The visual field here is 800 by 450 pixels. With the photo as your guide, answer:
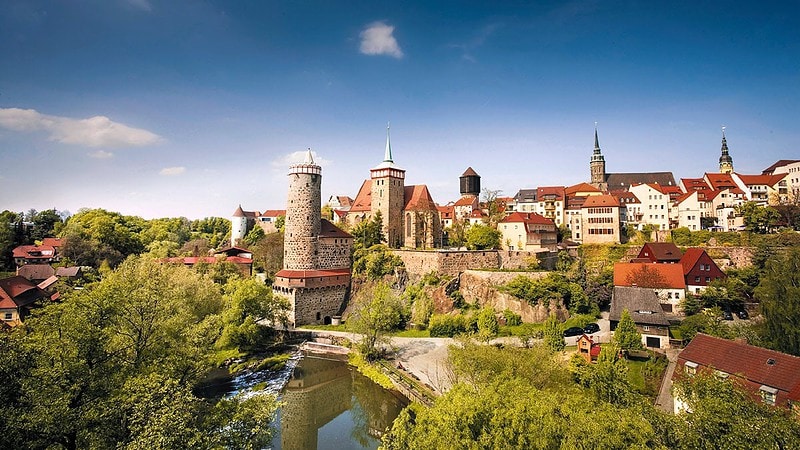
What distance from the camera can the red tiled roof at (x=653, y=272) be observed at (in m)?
30.6

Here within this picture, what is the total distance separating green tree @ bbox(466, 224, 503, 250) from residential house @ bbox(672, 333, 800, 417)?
23009 mm

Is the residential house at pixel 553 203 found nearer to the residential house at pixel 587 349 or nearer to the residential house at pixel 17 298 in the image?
the residential house at pixel 587 349

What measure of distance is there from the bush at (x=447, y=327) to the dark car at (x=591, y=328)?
8438 mm

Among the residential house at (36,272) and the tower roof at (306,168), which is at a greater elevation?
the tower roof at (306,168)

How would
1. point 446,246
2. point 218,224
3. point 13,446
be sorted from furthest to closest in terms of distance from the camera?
point 218,224
point 446,246
point 13,446

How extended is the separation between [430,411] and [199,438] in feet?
19.8

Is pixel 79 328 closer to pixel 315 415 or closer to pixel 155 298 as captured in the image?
pixel 155 298

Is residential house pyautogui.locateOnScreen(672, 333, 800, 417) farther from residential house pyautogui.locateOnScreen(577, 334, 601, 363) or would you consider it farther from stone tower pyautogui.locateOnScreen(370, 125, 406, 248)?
stone tower pyautogui.locateOnScreen(370, 125, 406, 248)

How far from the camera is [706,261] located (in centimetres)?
3092

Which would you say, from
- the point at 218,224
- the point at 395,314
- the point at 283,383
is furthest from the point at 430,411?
the point at 218,224

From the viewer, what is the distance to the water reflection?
19516 millimetres

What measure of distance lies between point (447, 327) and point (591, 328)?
33.3 feet

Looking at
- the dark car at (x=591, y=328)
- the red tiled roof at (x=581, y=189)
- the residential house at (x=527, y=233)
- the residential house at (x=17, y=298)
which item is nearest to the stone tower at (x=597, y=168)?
the red tiled roof at (x=581, y=189)

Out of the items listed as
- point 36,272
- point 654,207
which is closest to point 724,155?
point 654,207
